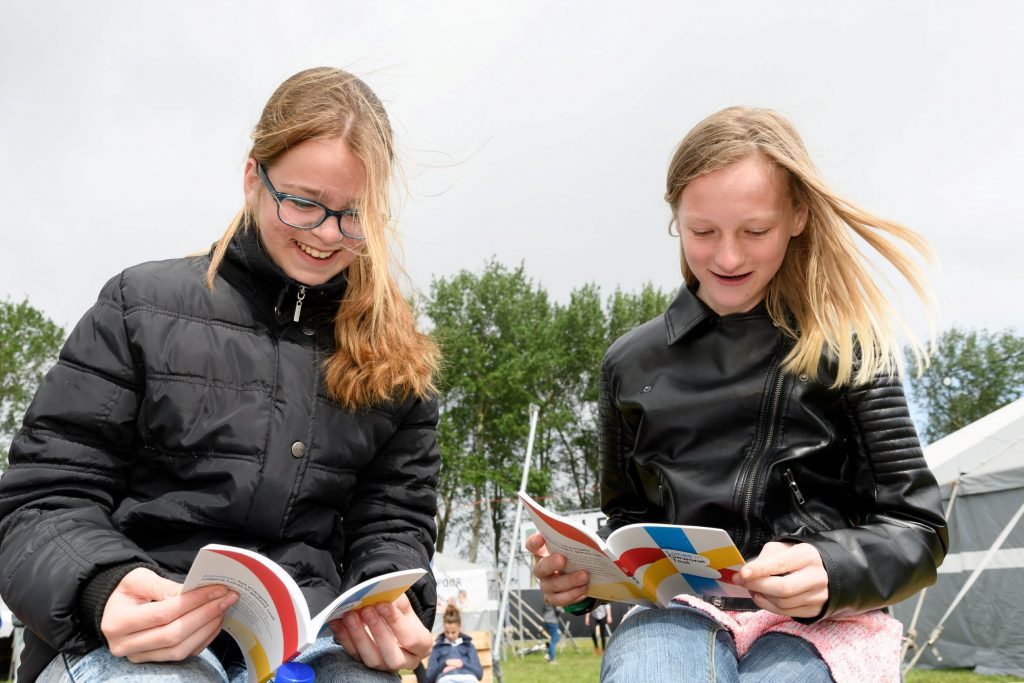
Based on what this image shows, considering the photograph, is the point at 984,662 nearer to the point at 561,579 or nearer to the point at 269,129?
the point at 561,579

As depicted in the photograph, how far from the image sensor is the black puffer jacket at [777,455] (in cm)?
163

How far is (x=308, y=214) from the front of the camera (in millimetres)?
1849

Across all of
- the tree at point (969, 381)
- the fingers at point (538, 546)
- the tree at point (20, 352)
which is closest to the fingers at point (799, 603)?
the fingers at point (538, 546)

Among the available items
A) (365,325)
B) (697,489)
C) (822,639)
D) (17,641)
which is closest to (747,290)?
(697,489)

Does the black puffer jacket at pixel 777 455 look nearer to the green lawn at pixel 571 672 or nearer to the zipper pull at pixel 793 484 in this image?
the zipper pull at pixel 793 484

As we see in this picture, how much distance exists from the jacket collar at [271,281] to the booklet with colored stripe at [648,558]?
0.66 metres

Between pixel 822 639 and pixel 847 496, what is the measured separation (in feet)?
1.16

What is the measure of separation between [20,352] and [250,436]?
1100 inches

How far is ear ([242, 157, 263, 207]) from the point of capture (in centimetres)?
194

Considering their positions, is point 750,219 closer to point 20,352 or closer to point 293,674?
point 293,674

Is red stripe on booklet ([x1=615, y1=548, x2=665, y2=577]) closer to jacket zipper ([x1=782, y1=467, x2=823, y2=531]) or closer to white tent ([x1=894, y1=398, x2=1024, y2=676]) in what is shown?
jacket zipper ([x1=782, y1=467, x2=823, y2=531])

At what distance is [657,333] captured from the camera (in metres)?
2.13

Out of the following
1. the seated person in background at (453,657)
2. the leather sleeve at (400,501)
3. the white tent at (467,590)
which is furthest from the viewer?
the white tent at (467,590)

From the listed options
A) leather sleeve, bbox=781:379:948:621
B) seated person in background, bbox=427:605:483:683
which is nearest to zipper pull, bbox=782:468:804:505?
leather sleeve, bbox=781:379:948:621
